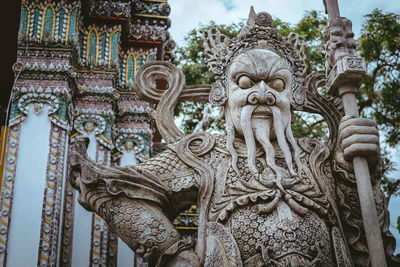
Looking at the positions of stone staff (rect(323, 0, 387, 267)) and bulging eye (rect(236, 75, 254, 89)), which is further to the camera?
bulging eye (rect(236, 75, 254, 89))

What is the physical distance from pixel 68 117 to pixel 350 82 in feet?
12.3

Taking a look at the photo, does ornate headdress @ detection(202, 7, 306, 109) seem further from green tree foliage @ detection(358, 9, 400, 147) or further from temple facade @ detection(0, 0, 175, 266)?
green tree foliage @ detection(358, 9, 400, 147)

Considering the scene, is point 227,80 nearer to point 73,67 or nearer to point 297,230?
point 297,230

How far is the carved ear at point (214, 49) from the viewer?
13.0 feet

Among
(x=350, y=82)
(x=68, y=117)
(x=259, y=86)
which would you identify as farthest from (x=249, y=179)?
(x=68, y=117)

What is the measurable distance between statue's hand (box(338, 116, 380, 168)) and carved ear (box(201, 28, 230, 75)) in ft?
3.75

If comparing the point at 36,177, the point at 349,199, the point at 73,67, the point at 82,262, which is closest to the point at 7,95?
the point at 73,67

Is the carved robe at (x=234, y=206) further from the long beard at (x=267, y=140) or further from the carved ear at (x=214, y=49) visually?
the carved ear at (x=214, y=49)

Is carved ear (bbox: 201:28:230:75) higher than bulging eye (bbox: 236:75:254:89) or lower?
higher

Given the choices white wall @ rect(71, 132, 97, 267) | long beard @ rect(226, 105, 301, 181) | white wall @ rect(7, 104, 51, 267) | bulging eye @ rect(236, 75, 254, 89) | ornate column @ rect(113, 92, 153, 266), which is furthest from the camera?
ornate column @ rect(113, 92, 153, 266)

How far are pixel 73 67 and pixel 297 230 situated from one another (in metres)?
4.04

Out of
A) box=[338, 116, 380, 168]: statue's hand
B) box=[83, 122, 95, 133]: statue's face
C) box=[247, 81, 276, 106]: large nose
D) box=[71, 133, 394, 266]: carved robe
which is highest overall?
box=[83, 122, 95, 133]: statue's face

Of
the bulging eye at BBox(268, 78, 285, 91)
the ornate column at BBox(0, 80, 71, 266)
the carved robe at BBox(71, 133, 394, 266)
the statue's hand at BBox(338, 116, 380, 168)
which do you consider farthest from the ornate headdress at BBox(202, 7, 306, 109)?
the ornate column at BBox(0, 80, 71, 266)

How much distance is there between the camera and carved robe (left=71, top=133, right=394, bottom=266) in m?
3.18
